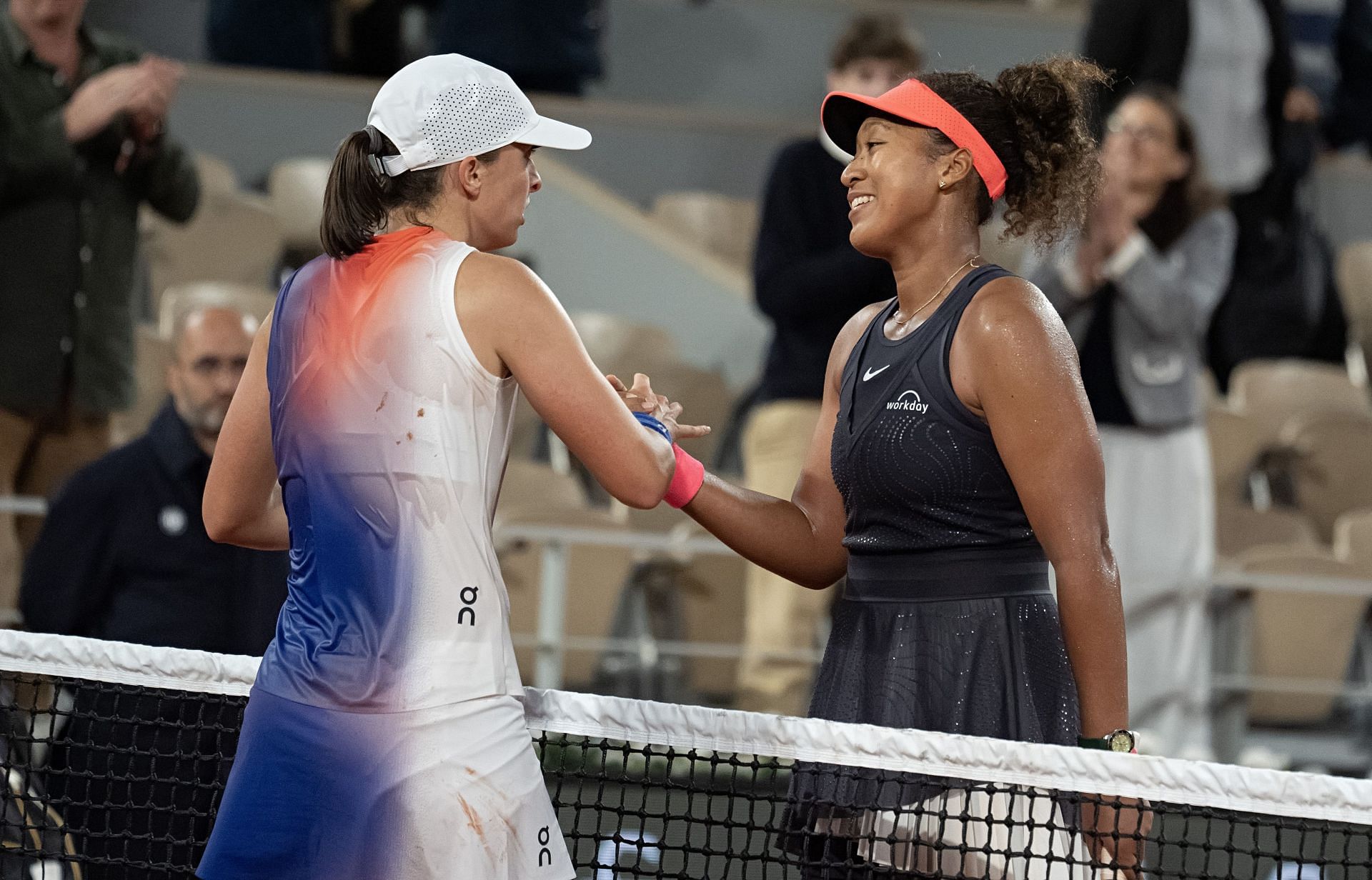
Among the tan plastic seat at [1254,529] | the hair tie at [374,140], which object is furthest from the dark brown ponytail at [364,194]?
the tan plastic seat at [1254,529]

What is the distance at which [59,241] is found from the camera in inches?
234

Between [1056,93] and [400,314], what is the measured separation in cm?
113

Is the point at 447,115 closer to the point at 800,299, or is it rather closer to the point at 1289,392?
the point at 800,299

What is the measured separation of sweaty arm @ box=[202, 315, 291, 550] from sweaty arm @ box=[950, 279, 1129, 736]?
39.3 inches

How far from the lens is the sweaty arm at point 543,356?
2326 millimetres

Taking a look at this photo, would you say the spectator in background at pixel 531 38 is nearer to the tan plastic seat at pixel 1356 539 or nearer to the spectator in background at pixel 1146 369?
the spectator in background at pixel 1146 369

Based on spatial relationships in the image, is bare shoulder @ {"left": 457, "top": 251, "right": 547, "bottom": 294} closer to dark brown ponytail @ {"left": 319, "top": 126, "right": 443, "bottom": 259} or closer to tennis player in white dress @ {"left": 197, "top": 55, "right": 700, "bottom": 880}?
tennis player in white dress @ {"left": 197, "top": 55, "right": 700, "bottom": 880}

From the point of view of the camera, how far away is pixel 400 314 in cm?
235

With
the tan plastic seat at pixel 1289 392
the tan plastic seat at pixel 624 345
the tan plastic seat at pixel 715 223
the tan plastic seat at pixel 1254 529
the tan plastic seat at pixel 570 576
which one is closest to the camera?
the tan plastic seat at pixel 570 576

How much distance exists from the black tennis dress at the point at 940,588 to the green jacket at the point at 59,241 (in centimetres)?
385

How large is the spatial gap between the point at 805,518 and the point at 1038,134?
738mm

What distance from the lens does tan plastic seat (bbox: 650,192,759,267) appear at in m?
9.26

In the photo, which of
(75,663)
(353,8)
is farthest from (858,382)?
(353,8)

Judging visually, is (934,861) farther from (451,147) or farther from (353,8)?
(353,8)
